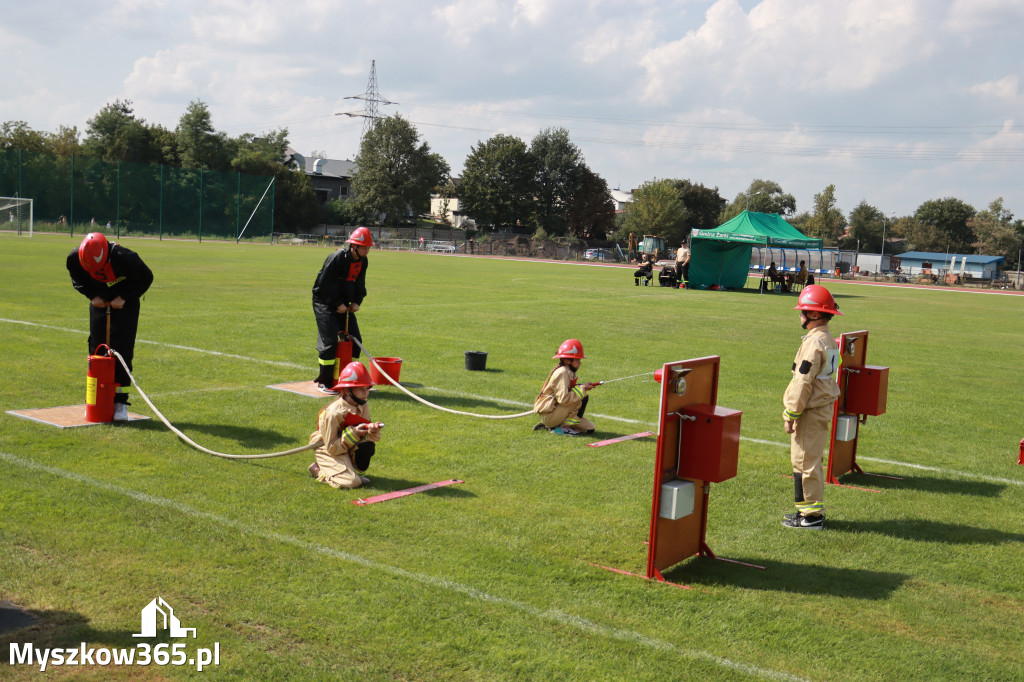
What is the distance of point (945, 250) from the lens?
11994 centimetres

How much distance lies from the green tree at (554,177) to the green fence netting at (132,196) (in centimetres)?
4227

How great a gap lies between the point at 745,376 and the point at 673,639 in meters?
10.2

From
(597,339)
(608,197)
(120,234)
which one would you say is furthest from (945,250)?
(597,339)

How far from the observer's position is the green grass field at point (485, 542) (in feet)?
15.7

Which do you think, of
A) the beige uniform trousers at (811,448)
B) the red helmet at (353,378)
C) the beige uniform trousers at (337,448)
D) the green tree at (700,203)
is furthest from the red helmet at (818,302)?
the green tree at (700,203)

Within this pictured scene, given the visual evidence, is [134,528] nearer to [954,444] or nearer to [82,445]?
[82,445]

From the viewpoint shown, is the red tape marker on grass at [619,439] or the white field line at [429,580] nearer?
the white field line at [429,580]

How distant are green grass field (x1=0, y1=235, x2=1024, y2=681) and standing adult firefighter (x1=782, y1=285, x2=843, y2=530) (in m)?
0.29

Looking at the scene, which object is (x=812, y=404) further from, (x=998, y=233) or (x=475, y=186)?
(x=998, y=233)

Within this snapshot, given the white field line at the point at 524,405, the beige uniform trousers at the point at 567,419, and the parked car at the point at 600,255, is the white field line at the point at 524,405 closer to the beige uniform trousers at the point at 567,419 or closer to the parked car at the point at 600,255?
the beige uniform trousers at the point at 567,419

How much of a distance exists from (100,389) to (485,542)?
5194mm

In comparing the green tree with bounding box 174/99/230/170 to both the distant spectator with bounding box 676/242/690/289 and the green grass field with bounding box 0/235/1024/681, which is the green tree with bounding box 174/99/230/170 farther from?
the green grass field with bounding box 0/235/1024/681

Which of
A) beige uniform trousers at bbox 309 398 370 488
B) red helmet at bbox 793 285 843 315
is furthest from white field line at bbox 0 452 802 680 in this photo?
red helmet at bbox 793 285 843 315

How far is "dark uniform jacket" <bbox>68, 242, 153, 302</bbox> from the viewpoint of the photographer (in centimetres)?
949
